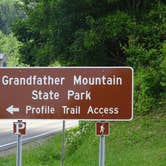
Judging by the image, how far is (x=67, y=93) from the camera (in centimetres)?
676

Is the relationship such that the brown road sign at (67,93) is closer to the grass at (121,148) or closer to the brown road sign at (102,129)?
the brown road sign at (102,129)

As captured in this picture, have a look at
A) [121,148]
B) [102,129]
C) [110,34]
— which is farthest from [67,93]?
[110,34]

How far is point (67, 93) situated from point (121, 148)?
6.42 meters

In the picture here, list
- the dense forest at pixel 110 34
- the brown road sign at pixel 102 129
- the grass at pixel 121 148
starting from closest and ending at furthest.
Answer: the brown road sign at pixel 102 129, the grass at pixel 121 148, the dense forest at pixel 110 34

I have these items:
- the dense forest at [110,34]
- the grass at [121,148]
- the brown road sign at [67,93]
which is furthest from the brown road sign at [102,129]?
the dense forest at [110,34]

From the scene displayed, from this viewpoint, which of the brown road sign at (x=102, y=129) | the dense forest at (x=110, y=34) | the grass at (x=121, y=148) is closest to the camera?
the brown road sign at (x=102, y=129)

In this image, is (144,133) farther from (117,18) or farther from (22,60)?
(22,60)

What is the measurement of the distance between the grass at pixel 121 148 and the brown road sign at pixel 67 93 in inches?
164

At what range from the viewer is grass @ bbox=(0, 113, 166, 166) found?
11484 millimetres

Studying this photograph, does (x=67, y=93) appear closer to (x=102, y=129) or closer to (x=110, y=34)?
(x=102, y=129)

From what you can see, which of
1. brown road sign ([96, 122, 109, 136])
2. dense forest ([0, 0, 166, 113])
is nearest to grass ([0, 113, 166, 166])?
dense forest ([0, 0, 166, 113])

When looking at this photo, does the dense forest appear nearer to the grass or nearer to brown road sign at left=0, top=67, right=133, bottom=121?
the grass

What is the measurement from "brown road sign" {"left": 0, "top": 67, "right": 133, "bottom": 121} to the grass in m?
4.16

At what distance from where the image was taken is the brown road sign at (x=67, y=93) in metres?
6.65
